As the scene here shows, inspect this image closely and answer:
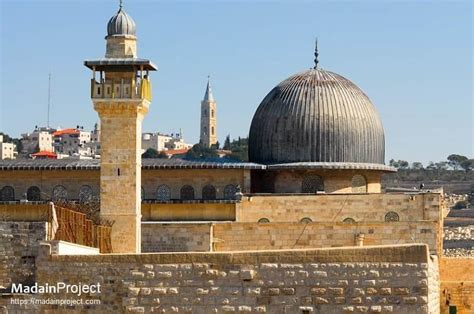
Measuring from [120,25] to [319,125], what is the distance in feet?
25.9

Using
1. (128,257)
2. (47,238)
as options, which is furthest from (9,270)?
(128,257)

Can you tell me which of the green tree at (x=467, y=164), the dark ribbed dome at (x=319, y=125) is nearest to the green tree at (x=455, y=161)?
the green tree at (x=467, y=164)

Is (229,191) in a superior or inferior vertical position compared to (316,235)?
superior

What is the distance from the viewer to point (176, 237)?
28844 mm

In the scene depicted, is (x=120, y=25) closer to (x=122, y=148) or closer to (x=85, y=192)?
(x=122, y=148)

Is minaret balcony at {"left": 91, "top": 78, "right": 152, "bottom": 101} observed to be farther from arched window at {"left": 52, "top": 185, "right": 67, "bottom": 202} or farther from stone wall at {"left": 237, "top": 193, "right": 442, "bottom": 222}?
arched window at {"left": 52, "top": 185, "right": 67, "bottom": 202}

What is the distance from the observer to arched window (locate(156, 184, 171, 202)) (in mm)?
32594

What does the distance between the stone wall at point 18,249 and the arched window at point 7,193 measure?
15651 mm

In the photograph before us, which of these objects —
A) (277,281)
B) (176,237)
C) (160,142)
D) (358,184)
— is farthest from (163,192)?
(160,142)

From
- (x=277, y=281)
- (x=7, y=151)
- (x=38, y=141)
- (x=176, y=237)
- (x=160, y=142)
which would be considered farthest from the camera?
(x=160, y=142)

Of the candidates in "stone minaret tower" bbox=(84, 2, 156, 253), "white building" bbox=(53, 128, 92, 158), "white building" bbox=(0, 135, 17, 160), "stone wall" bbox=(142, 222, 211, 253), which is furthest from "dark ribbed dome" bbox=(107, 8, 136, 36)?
"white building" bbox=(53, 128, 92, 158)

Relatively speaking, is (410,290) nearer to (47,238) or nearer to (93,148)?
(47,238)

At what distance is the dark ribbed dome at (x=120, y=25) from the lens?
89.7 feet

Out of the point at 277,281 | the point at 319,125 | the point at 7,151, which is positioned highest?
the point at 7,151
